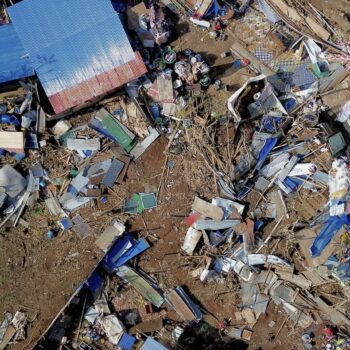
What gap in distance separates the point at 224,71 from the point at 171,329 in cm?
694

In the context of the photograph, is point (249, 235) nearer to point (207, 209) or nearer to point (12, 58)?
point (207, 209)

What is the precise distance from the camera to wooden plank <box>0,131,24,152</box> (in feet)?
47.5

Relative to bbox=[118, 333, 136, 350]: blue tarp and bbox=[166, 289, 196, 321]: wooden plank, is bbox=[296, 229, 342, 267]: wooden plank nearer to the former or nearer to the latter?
bbox=[166, 289, 196, 321]: wooden plank

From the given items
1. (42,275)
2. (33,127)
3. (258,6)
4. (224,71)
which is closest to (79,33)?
(33,127)

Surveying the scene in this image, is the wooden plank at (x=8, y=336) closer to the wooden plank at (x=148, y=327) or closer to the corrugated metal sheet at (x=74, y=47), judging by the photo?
the wooden plank at (x=148, y=327)

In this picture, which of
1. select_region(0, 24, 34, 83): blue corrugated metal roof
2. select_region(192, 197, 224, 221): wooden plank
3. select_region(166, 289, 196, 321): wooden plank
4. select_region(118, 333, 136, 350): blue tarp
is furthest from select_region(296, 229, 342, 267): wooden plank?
select_region(0, 24, 34, 83): blue corrugated metal roof

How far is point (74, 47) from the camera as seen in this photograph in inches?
554

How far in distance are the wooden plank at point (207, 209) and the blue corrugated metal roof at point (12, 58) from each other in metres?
5.31

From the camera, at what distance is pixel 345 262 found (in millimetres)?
14469

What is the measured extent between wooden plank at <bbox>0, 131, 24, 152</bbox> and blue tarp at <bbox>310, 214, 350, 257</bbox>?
26.0 feet

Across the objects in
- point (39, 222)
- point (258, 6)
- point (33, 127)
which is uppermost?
point (258, 6)

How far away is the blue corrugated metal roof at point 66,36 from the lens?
46.0 ft

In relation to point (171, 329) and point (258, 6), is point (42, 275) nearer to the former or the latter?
point (171, 329)

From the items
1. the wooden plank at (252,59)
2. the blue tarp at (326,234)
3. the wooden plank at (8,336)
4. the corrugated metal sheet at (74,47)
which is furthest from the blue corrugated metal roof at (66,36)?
the blue tarp at (326,234)
